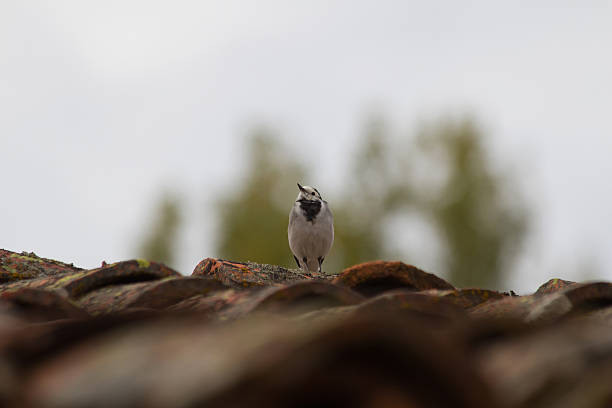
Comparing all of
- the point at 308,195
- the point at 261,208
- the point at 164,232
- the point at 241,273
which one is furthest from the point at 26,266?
the point at 164,232

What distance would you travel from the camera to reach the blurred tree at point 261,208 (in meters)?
22.8

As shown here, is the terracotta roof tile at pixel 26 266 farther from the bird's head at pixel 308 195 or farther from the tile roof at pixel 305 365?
the bird's head at pixel 308 195

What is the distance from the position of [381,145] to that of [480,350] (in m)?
25.4

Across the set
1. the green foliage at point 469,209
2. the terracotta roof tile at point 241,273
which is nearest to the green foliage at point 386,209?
the green foliage at point 469,209

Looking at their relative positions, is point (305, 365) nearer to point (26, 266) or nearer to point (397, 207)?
point (26, 266)

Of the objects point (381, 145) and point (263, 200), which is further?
point (381, 145)

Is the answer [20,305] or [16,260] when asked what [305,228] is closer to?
[16,260]

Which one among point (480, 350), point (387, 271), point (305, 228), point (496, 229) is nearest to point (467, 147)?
point (496, 229)

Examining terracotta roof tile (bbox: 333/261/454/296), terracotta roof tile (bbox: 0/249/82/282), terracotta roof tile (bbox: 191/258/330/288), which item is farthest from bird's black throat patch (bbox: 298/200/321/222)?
terracotta roof tile (bbox: 333/261/454/296)

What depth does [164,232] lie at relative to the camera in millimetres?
25719

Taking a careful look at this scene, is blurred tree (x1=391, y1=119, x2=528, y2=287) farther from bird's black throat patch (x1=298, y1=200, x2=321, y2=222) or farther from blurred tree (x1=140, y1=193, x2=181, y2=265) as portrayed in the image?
bird's black throat patch (x1=298, y1=200, x2=321, y2=222)

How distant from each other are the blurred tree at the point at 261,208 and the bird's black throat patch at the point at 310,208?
13.3 m

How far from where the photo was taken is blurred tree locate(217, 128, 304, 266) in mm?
22828

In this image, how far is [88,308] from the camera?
87.9 inches
